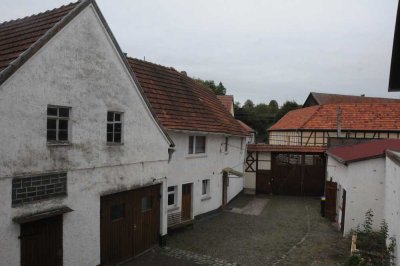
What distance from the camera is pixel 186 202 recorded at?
53.8ft

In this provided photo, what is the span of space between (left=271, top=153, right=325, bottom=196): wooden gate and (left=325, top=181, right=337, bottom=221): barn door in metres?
6.58

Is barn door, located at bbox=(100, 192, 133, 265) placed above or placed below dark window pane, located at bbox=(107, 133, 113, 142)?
below

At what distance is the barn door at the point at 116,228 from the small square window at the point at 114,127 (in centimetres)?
185

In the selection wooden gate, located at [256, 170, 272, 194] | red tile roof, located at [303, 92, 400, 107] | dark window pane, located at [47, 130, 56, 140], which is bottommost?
wooden gate, located at [256, 170, 272, 194]

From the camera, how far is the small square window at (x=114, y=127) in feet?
36.2

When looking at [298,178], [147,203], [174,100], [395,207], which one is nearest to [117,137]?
[147,203]

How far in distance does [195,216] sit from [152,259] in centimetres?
525

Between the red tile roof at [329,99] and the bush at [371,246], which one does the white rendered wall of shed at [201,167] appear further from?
the red tile roof at [329,99]

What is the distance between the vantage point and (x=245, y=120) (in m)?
76.9

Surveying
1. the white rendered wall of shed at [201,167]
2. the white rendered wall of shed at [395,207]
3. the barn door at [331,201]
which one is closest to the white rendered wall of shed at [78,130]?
the white rendered wall of shed at [201,167]

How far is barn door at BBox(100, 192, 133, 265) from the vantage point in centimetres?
1071

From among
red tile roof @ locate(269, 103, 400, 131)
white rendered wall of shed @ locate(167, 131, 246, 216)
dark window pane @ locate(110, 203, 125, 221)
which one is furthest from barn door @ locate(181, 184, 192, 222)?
red tile roof @ locate(269, 103, 400, 131)

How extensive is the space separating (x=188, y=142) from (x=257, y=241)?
551 cm

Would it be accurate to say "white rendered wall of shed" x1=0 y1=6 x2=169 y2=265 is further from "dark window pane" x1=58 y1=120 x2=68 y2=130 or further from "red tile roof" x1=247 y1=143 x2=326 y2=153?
"red tile roof" x1=247 y1=143 x2=326 y2=153
